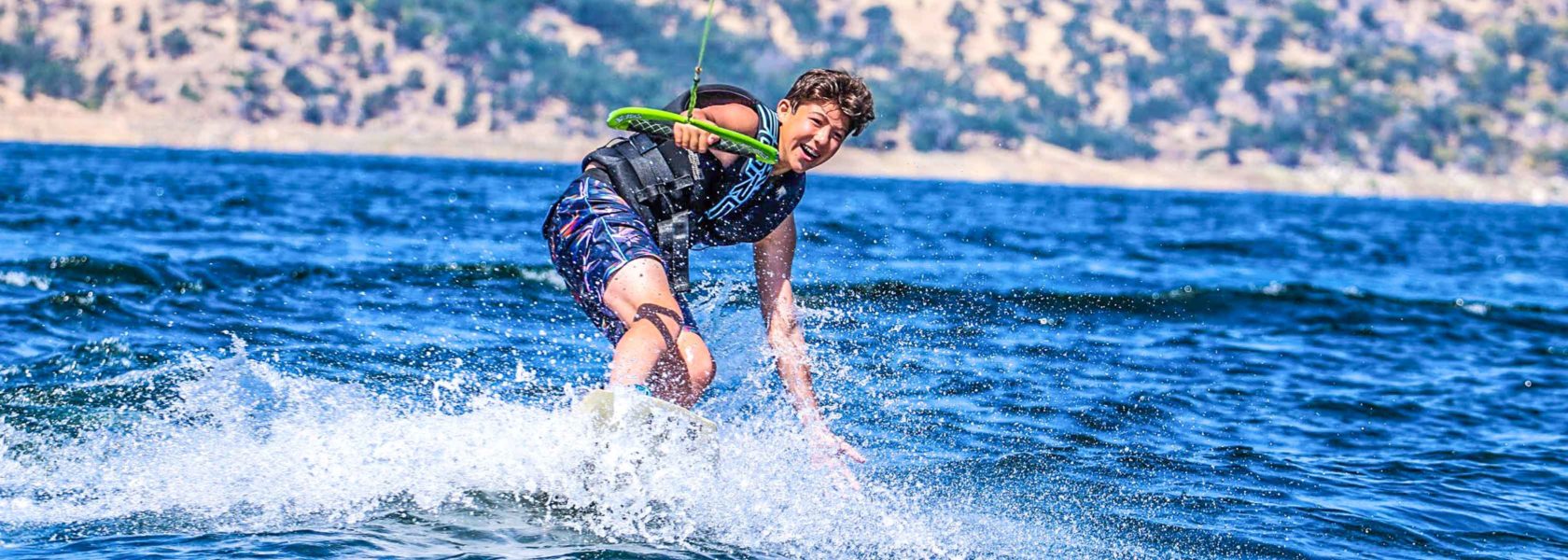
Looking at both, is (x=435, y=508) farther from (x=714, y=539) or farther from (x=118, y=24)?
(x=118, y=24)

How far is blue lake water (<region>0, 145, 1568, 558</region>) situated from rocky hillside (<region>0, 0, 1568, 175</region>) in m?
70.8

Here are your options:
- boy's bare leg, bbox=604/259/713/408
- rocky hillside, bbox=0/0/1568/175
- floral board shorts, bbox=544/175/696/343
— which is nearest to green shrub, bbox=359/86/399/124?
rocky hillside, bbox=0/0/1568/175

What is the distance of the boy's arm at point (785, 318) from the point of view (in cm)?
640

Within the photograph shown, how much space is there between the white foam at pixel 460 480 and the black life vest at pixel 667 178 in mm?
800

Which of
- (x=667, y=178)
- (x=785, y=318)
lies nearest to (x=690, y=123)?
(x=667, y=178)

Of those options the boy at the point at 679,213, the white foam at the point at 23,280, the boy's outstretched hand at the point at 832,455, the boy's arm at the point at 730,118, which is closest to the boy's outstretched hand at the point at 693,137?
the boy at the point at 679,213

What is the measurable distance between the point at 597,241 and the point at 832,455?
4.07ft

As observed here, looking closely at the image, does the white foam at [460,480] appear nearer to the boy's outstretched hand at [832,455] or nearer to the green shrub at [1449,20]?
the boy's outstretched hand at [832,455]

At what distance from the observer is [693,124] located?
18.5 feet

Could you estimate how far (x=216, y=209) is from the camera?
2353 cm

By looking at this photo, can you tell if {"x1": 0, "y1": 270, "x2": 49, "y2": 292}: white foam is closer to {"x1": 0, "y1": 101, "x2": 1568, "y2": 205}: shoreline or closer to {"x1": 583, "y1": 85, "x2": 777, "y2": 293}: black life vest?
{"x1": 583, "y1": 85, "x2": 777, "y2": 293}: black life vest

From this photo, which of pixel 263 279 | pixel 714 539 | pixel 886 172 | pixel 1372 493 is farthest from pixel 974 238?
pixel 886 172

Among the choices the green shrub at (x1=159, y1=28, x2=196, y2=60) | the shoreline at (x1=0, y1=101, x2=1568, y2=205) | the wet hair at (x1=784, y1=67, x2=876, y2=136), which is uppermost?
the green shrub at (x1=159, y1=28, x2=196, y2=60)

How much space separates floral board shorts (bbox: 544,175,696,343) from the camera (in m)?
5.86
